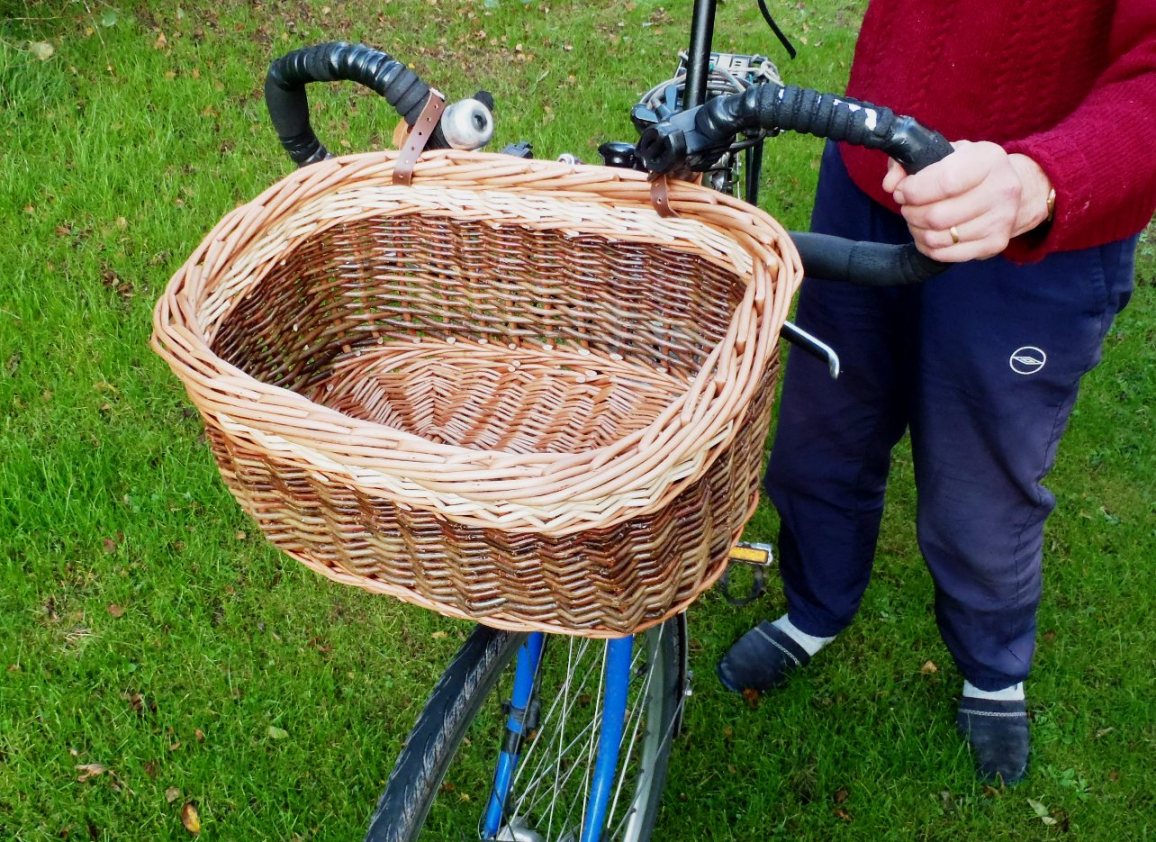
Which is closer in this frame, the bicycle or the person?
the bicycle

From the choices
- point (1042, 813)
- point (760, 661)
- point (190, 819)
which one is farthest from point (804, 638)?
point (190, 819)

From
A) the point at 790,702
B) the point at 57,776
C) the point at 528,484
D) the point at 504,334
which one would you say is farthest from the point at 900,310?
the point at 57,776

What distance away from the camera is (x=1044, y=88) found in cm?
164

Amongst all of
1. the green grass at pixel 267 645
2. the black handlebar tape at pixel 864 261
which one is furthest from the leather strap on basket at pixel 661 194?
the green grass at pixel 267 645

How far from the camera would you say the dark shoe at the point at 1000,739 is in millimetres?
2576

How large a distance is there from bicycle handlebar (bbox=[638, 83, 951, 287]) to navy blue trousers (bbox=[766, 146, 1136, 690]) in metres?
0.66

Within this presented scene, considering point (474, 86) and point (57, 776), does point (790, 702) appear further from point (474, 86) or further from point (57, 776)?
point (474, 86)

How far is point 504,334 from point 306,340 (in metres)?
0.32

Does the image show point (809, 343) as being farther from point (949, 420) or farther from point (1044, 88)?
point (949, 420)

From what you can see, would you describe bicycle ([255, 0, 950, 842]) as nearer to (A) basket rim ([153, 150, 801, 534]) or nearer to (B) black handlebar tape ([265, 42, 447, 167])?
(B) black handlebar tape ([265, 42, 447, 167])

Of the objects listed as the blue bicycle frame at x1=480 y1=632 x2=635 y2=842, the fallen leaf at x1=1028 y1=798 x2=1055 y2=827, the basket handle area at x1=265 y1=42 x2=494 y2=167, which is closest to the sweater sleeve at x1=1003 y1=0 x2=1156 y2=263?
the basket handle area at x1=265 y1=42 x2=494 y2=167

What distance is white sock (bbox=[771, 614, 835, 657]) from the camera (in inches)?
109

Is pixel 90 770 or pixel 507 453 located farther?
pixel 90 770

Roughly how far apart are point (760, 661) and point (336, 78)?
6.33ft
